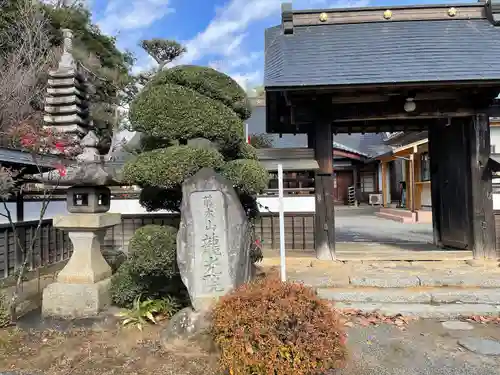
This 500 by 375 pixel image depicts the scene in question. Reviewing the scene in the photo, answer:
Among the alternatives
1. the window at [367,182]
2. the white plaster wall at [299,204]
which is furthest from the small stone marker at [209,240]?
the window at [367,182]

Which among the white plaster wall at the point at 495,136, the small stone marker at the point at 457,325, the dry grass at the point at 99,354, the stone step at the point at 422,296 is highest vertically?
the white plaster wall at the point at 495,136

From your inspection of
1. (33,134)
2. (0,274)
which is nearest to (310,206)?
(33,134)

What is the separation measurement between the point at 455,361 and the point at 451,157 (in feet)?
17.9

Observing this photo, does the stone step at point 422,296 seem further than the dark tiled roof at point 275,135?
No

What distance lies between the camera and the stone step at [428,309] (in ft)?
16.8

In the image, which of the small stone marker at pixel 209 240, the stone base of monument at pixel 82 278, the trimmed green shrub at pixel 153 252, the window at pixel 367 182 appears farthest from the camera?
the window at pixel 367 182

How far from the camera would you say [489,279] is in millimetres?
5969

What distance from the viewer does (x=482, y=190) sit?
7.16 metres

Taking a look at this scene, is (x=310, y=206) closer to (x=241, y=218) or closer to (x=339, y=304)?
(x=339, y=304)

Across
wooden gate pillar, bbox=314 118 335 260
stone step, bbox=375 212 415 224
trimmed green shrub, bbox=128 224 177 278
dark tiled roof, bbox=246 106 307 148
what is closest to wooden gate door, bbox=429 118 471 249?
wooden gate pillar, bbox=314 118 335 260

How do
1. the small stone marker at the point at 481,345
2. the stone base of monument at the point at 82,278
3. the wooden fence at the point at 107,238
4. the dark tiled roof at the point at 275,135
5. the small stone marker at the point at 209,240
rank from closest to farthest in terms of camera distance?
1. the small stone marker at the point at 481,345
2. the small stone marker at the point at 209,240
3. the stone base of monument at the point at 82,278
4. the wooden fence at the point at 107,238
5. the dark tiled roof at the point at 275,135

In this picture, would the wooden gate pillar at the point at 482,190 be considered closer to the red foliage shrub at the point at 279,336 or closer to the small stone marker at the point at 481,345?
the small stone marker at the point at 481,345

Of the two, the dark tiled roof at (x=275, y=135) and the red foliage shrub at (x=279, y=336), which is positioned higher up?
the dark tiled roof at (x=275, y=135)

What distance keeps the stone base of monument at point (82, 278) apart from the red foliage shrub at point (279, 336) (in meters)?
2.95
